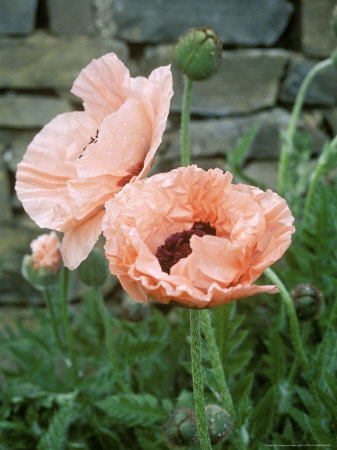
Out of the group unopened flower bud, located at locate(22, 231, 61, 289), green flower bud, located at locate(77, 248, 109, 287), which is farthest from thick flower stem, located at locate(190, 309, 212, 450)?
unopened flower bud, located at locate(22, 231, 61, 289)

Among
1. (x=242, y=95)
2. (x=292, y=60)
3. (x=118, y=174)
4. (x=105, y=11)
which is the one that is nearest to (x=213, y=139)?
(x=242, y=95)

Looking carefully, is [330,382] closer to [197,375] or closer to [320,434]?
[320,434]

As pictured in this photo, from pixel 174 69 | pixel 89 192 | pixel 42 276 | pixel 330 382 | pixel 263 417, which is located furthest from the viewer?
pixel 174 69

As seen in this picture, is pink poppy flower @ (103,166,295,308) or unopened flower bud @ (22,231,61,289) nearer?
pink poppy flower @ (103,166,295,308)

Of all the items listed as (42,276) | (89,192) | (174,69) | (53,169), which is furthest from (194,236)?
(174,69)

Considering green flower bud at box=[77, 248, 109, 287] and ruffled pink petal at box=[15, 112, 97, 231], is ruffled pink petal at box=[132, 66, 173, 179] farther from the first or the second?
green flower bud at box=[77, 248, 109, 287]

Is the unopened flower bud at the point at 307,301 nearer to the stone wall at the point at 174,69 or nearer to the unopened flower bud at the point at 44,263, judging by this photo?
the unopened flower bud at the point at 44,263
